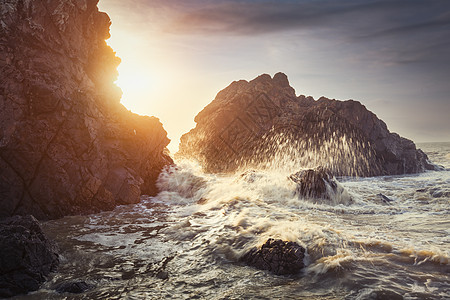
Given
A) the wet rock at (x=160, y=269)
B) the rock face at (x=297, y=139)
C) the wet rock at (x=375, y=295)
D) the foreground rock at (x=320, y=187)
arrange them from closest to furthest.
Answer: the wet rock at (x=375, y=295) → the wet rock at (x=160, y=269) → the foreground rock at (x=320, y=187) → the rock face at (x=297, y=139)

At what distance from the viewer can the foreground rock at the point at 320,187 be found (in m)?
11.4

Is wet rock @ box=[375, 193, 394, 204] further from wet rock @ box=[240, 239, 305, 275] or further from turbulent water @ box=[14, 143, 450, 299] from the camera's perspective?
wet rock @ box=[240, 239, 305, 275]

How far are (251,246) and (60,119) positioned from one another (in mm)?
8099

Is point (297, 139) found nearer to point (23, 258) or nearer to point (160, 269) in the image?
point (160, 269)

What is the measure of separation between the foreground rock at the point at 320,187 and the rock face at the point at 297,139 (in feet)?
32.0

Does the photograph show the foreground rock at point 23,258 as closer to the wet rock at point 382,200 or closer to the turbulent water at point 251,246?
the turbulent water at point 251,246

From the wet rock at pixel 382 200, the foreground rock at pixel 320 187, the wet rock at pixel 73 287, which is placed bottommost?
the wet rock at pixel 73 287

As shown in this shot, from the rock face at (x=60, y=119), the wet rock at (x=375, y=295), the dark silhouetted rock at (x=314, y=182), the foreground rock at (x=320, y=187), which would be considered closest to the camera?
the wet rock at (x=375, y=295)

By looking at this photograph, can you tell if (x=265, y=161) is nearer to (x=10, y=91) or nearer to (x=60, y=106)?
(x=60, y=106)

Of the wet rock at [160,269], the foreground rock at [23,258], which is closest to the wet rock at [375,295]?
the wet rock at [160,269]

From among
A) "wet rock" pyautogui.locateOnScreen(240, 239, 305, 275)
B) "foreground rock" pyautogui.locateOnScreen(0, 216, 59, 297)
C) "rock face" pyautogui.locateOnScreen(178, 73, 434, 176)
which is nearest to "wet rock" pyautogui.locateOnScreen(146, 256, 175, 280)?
"wet rock" pyautogui.locateOnScreen(240, 239, 305, 275)

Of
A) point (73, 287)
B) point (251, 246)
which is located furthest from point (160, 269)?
point (251, 246)

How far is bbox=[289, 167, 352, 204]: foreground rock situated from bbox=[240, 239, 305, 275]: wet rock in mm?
6365

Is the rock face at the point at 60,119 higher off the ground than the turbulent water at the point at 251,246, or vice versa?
the rock face at the point at 60,119
